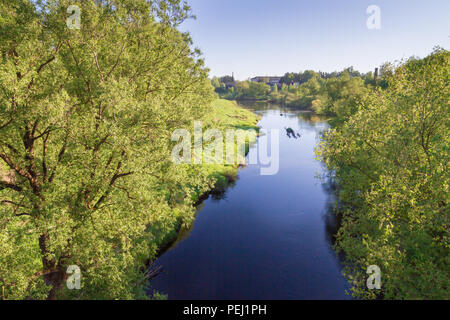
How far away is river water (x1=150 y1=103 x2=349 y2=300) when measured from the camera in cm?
2181

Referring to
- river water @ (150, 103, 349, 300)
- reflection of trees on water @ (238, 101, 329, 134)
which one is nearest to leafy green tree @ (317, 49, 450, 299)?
river water @ (150, 103, 349, 300)

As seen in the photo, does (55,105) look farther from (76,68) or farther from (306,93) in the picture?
(306,93)

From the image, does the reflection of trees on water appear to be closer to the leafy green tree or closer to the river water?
the river water

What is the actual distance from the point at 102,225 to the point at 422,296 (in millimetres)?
19228

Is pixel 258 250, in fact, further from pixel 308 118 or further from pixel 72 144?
pixel 308 118

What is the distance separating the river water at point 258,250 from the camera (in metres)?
21.8

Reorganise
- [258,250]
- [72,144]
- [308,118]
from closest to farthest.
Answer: [72,144]
[258,250]
[308,118]

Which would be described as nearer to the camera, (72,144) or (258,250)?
(72,144)

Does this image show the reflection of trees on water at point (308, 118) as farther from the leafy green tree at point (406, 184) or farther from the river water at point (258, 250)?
the leafy green tree at point (406, 184)

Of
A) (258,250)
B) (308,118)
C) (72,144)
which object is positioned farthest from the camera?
(308,118)

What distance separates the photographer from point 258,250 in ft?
89.0

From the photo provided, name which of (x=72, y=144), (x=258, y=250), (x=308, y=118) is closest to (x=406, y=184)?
(x=258, y=250)

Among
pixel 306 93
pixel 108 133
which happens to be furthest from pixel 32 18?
pixel 306 93

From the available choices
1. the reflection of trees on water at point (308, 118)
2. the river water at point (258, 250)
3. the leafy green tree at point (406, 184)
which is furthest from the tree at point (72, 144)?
the reflection of trees on water at point (308, 118)
